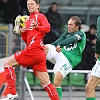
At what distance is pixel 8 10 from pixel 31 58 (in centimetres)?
599

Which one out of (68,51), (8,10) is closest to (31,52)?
(68,51)

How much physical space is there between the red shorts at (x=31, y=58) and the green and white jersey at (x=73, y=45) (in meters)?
0.58

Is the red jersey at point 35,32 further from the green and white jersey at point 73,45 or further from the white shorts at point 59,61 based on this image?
the white shorts at point 59,61

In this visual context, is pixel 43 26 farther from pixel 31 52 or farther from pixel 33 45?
pixel 31 52

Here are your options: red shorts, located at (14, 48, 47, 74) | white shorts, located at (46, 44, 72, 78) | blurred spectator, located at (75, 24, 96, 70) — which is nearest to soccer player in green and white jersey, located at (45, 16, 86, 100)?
white shorts, located at (46, 44, 72, 78)

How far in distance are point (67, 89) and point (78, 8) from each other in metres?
3.56

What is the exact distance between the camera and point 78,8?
19.2m

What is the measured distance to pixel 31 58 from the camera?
1258 cm

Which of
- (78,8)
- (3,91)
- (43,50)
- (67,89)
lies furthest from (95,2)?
(43,50)

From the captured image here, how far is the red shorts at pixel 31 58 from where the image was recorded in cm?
1256

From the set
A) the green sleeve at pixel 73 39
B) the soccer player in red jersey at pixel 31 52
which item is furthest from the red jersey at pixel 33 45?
the green sleeve at pixel 73 39

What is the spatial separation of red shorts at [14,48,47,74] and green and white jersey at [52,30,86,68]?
1.91ft

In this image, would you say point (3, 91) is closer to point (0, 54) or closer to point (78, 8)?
point (0, 54)

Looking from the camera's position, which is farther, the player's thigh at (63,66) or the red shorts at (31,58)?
the player's thigh at (63,66)
